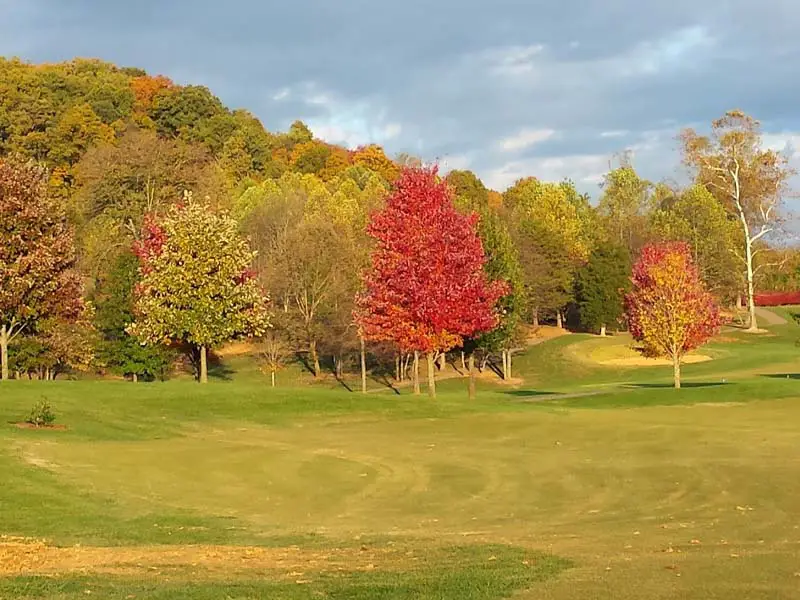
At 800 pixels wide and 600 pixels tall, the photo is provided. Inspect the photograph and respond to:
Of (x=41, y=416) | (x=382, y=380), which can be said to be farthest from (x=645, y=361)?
(x=41, y=416)

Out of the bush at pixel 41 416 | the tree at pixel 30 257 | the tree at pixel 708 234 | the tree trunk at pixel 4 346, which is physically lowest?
the bush at pixel 41 416

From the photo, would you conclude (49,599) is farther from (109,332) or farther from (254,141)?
(254,141)

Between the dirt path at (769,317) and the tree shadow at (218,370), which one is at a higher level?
the dirt path at (769,317)

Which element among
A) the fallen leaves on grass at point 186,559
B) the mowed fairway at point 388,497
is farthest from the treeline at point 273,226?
the fallen leaves on grass at point 186,559

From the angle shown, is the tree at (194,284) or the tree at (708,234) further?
the tree at (708,234)

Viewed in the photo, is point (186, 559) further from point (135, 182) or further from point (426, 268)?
point (135, 182)

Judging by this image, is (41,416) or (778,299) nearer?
(41,416)

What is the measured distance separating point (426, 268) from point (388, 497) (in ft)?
78.9

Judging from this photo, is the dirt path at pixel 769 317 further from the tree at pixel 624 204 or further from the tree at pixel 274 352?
the tree at pixel 274 352

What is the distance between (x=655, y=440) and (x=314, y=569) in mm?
19672

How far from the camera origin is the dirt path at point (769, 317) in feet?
332

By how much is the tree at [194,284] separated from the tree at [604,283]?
4852cm

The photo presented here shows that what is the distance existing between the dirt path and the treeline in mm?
3362

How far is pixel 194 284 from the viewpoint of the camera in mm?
50406
